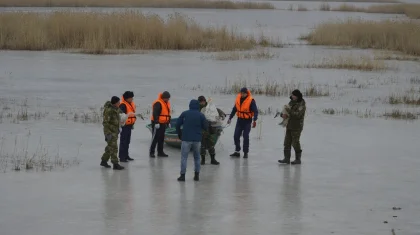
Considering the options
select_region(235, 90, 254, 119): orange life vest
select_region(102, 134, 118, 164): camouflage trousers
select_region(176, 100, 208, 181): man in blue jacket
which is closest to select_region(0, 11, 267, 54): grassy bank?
select_region(235, 90, 254, 119): orange life vest

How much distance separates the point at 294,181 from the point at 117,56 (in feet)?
68.0

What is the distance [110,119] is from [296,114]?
9.64ft

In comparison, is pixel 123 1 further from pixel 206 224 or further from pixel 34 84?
pixel 206 224

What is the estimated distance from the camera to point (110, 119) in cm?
1261

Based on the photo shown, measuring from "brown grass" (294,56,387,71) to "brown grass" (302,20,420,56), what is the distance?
5.49 metres

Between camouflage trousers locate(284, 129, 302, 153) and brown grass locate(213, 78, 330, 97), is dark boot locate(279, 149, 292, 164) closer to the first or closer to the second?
camouflage trousers locate(284, 129, 302, 153)

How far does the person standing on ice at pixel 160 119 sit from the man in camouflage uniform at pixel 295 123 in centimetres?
187

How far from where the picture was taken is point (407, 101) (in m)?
21.8

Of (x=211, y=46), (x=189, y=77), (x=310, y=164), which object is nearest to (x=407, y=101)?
(x=189, y=77)

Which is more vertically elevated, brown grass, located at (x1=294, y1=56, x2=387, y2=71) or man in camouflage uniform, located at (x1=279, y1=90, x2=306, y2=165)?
brown grass, located at (x1=294, y1=56, x2=387, y2=71)

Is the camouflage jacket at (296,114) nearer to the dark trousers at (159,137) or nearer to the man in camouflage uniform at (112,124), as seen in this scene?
the dark trousers at (159,137)

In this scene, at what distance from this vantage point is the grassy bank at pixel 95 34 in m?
34.1

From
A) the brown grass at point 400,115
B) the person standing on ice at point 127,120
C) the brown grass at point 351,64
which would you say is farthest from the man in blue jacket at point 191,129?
the brown grass at point 351,64

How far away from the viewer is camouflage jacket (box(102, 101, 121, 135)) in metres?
12.6
